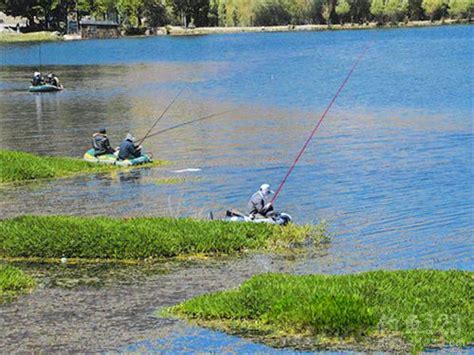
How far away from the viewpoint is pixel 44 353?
18328 mm

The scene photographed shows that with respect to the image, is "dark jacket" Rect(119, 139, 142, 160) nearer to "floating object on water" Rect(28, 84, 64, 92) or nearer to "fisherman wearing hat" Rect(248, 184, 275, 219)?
"fisherman wearing hat" Rect(248, 184, 275, 219)

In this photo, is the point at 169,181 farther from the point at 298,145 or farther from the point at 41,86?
the point at 41,86

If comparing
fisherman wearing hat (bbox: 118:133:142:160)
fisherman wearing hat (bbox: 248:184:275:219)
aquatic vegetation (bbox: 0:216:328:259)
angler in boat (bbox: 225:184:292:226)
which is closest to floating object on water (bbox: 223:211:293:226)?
angler in boat (bbox: 225:184:292:226)

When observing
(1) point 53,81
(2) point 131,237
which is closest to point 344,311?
(2) point 131,237

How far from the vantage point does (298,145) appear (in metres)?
54.0

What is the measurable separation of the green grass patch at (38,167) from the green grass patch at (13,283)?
54.1 ft

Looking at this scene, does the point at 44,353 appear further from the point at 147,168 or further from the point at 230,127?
the point at 230,127

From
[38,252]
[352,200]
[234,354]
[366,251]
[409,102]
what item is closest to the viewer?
[234,354]

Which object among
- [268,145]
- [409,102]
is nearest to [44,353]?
[268,145]

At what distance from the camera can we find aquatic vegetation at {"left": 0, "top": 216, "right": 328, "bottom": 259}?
26203 millimetres

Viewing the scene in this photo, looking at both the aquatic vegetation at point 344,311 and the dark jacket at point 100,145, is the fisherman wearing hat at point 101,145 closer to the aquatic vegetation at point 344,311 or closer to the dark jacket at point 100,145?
the dark jacket at point 100,145

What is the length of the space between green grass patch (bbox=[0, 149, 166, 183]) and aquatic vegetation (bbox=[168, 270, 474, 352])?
20568mm

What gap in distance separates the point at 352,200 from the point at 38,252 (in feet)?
47.3

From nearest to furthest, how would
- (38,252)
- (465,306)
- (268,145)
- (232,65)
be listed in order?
(465,306), (38,252), (268,145), (232,65)
